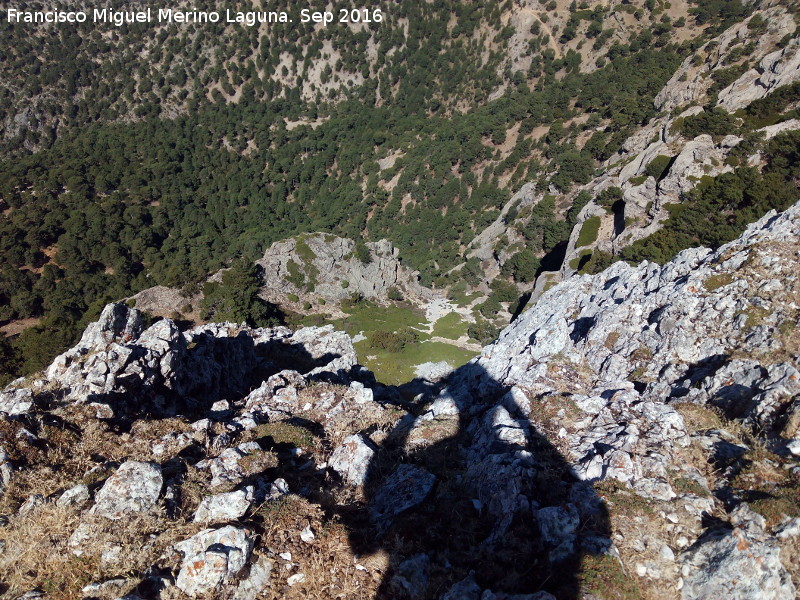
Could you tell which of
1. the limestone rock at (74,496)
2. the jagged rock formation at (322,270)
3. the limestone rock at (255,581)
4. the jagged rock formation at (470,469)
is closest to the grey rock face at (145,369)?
the jagged rock formation at (470,469)

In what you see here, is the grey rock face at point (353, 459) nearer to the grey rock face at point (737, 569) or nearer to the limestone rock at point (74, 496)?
the limestone rock at point (74, 496)

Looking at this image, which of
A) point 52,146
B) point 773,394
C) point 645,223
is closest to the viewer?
point 773,394

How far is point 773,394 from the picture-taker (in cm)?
1441

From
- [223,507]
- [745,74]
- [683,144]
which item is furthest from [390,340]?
[745,74]

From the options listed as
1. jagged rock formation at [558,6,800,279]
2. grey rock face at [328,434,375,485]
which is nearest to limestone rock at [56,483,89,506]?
grey rock face at [328,434,375,485]

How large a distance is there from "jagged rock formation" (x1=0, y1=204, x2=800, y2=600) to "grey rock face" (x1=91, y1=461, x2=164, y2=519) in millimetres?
52

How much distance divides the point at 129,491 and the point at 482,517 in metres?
9.21

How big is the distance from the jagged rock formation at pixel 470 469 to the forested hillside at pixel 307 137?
61.9 m

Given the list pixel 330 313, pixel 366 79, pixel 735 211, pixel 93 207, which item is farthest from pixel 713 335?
pixel 366 79

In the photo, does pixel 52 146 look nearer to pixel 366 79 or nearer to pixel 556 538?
pixel 366 79

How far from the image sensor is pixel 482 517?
→ 1162cm

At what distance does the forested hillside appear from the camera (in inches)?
4296

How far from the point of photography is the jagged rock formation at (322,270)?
8266 centimetres

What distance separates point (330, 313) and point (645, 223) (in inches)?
2165
